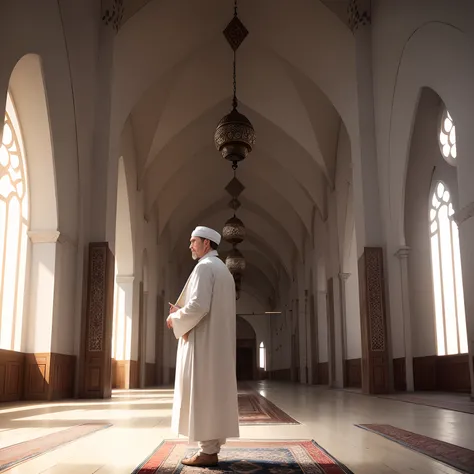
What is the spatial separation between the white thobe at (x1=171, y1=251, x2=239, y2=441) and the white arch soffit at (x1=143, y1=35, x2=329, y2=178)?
1002 centimetres

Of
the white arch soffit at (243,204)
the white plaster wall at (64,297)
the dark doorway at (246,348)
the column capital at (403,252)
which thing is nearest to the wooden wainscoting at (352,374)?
the column capital at (403,252)

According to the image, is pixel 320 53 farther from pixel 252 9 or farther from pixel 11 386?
pixel 11 386

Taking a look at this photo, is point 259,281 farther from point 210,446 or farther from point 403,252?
point 210,446

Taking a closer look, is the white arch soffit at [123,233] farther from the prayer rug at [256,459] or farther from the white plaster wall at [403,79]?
the prayer rug at [256,459]

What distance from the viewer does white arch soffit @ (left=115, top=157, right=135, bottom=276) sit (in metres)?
12.9

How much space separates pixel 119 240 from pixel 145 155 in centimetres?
207

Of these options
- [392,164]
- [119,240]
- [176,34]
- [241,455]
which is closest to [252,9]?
[176,34]

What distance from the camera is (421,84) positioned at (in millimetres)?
8586

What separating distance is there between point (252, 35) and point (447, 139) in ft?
14.7

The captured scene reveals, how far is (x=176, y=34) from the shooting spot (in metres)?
11.2

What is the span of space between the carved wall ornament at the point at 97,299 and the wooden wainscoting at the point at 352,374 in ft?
21.3

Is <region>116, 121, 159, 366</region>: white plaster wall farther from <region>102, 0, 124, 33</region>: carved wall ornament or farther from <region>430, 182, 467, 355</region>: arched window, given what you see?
<region>430, 182, 467, 355</region>: arched window

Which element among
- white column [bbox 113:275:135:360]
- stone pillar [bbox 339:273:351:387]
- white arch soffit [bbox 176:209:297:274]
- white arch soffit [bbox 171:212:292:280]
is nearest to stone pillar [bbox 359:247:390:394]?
stone pillar [bbox 339:273:351:387]

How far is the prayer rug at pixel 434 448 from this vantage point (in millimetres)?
2852
